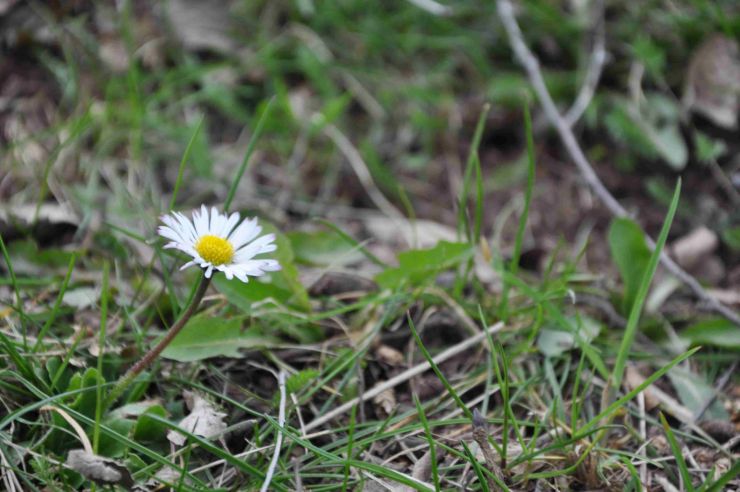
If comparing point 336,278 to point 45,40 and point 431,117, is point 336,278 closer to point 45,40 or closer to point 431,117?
point 431,117

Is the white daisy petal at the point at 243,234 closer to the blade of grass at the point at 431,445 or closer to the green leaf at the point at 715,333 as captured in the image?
the blade of grass at the point at 431,445

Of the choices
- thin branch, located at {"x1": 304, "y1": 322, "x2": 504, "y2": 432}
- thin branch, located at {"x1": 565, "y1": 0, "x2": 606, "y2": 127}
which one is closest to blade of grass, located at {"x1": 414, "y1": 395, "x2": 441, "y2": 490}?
thin branch, located at {"x1": 304, "y1": 322, "x2": 504, "y2": 432}

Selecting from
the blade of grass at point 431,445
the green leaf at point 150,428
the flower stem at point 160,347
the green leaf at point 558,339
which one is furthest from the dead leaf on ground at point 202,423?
the green leaf at point 558,339

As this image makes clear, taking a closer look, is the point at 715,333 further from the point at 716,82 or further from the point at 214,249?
the point at 214,249

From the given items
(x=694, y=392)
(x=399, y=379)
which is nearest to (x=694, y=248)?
(x=694, y=392)

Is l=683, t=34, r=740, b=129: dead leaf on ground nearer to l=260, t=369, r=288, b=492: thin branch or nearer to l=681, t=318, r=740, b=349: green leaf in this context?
l=681, t=318, r=740, b=349: green leaf

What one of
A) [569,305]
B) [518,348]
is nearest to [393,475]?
[518,348]
